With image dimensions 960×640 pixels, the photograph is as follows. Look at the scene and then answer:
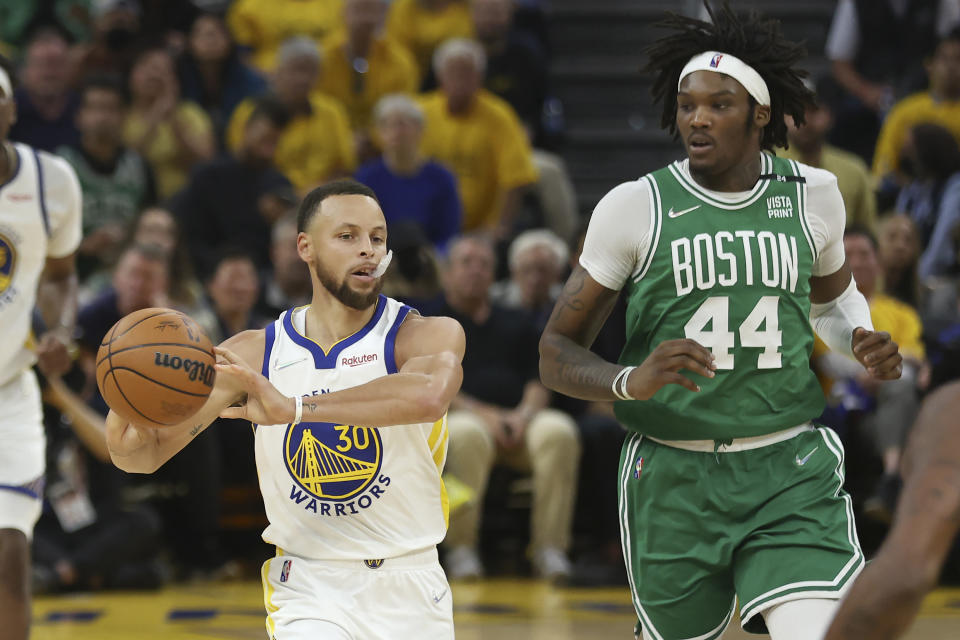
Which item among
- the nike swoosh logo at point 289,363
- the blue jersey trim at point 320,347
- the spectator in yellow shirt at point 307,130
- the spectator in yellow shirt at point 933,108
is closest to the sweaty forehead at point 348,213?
the blue jersey trim at point 320,347

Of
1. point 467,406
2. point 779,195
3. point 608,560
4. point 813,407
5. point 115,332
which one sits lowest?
point 608,560

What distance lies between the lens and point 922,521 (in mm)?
2439

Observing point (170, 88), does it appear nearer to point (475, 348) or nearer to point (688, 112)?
point (475, 348)

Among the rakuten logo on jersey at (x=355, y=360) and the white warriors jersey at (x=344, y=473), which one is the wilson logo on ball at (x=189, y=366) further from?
the rakuten logo on jersey at (x=355, y=360)

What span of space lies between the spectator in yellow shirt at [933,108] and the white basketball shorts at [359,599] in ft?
25.0

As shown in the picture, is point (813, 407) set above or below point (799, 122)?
below

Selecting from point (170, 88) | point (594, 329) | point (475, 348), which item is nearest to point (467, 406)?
point (475, 348)

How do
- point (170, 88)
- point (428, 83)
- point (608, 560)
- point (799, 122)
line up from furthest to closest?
point (428, 83), point (170, 88), point (608, 560), point (799, 122)

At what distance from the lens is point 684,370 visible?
4.43 m

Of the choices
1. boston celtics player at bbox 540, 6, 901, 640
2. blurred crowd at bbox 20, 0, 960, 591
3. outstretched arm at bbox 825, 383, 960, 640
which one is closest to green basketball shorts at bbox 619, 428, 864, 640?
boston celtics player at bbox 540, 6, 901, 640

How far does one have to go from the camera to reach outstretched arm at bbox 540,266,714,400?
424cm

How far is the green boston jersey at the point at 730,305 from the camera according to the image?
4.36m

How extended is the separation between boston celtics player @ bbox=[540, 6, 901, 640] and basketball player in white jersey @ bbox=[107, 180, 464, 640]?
51 cm

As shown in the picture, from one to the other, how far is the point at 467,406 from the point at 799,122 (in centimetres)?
450
